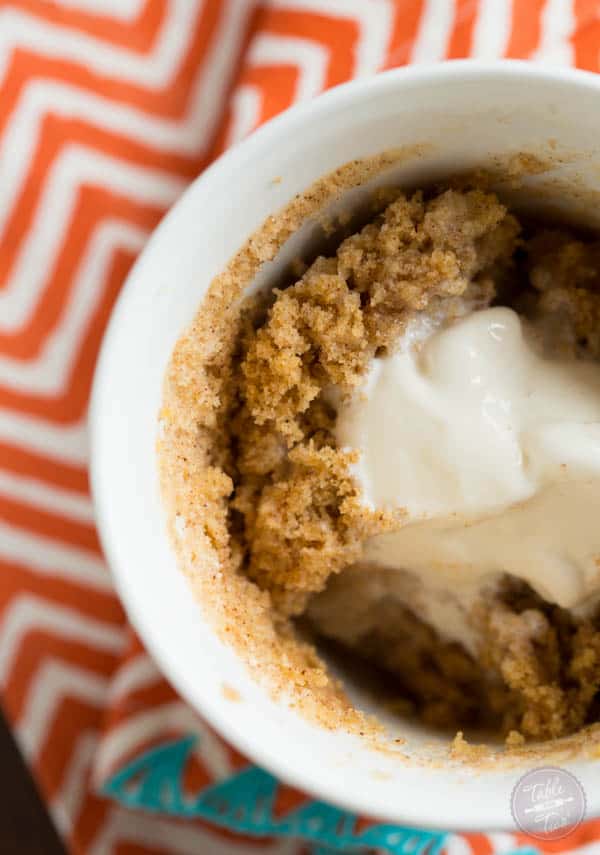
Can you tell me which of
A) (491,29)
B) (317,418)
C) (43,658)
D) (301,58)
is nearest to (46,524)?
(43,658)

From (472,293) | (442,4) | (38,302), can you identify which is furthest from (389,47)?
(38,302)

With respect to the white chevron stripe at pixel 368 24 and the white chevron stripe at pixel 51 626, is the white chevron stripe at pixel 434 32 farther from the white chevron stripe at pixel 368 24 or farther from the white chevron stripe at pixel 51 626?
the white chevron stripe at pixel 51 626

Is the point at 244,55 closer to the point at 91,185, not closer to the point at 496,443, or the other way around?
the point at 91,185

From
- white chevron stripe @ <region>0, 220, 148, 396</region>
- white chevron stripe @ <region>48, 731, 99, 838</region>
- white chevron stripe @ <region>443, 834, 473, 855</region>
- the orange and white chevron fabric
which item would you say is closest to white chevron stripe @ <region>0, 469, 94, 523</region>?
the orange and white chevron fabric

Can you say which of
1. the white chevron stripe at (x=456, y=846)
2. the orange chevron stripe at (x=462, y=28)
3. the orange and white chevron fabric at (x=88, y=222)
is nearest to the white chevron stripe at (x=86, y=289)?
the orange and white chevron fabric at (x=88, y=222)

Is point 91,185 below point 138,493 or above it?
above
